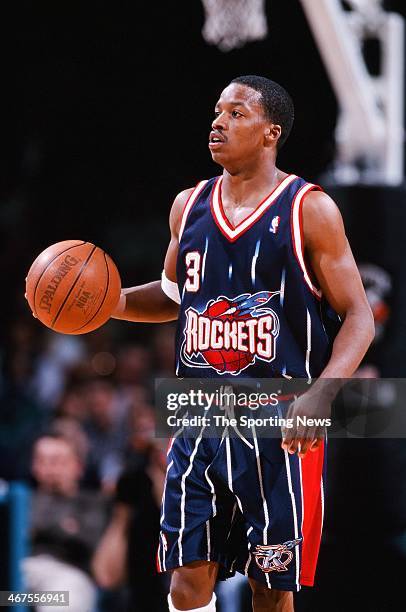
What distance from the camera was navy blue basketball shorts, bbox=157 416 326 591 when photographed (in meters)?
3.68

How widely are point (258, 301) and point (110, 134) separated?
8078mm

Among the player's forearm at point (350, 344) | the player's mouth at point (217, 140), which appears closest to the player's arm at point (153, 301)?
the player's mouth at point (217, 140)

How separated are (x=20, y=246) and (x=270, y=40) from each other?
3123 millimetres

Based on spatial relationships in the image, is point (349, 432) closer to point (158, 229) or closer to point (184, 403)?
point (184, 403)

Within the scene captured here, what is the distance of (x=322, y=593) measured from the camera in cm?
555

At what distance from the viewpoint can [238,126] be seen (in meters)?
3.78

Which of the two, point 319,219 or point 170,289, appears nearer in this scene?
point 319,219

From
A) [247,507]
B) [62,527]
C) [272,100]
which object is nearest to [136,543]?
[62,527]

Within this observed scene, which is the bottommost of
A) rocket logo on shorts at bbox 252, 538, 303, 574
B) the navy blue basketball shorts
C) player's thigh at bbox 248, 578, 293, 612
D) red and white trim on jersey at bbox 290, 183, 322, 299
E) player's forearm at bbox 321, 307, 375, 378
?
player's thigh at bbox 248, 578, 293, 612

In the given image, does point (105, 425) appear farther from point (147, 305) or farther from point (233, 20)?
point (147, 305)

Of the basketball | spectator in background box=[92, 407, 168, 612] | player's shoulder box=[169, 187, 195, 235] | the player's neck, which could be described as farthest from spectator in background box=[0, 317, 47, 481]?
the player's neck

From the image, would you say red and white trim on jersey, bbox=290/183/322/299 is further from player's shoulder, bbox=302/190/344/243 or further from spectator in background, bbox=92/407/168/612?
spectator in background, bbox=92/407/168/612

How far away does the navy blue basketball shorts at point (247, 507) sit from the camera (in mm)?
3682

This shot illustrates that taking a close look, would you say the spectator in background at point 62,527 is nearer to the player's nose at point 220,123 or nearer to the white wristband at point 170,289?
the white wristband at point 170,289
